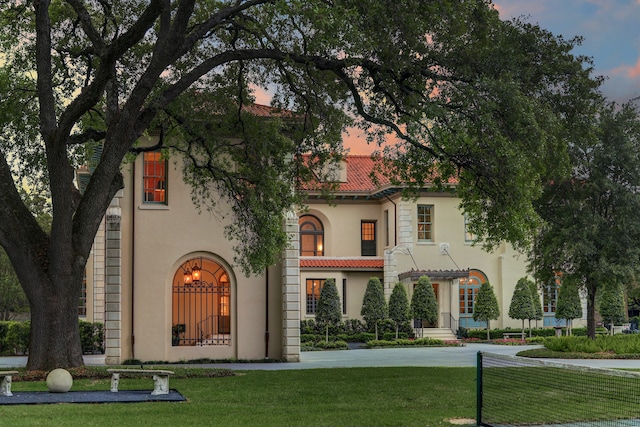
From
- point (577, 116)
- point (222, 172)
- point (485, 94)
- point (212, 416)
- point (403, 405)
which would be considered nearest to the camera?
point (212, 416)

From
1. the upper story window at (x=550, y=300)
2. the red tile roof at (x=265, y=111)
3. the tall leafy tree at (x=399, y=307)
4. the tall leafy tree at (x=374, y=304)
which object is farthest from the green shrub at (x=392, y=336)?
the red tile roof at (x=265, y=111)

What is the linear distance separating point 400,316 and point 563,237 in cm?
1261

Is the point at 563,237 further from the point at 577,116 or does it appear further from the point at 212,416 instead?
the point at 212,416

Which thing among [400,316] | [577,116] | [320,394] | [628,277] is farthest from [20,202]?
[400,316]

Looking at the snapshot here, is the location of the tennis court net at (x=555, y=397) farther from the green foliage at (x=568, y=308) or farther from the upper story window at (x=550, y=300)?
the upper story window at (x=550, y=300)

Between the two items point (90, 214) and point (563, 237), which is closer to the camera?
point (90, 214)

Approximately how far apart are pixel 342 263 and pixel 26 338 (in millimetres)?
16921

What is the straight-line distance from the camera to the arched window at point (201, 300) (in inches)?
1055

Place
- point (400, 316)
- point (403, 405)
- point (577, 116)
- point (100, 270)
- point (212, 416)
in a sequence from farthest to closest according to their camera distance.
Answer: point (400, 316)
point (100, 270)
point (577, 116)
point (403, 405)
point (212, 416)

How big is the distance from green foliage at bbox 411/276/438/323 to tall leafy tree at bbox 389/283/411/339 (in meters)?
0.34

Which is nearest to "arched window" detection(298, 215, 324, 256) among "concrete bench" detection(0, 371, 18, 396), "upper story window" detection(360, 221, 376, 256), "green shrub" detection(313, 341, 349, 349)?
"upper story window" detection(360, 221, 376, 256)

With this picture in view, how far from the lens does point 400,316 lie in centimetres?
4025

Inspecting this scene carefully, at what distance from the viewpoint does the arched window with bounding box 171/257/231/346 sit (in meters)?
26.8

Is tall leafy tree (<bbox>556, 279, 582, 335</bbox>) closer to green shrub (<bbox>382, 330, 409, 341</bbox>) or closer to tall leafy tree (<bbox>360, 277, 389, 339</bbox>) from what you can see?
green shrub (<bbox>382, 330, 409, 341</bbox>)
